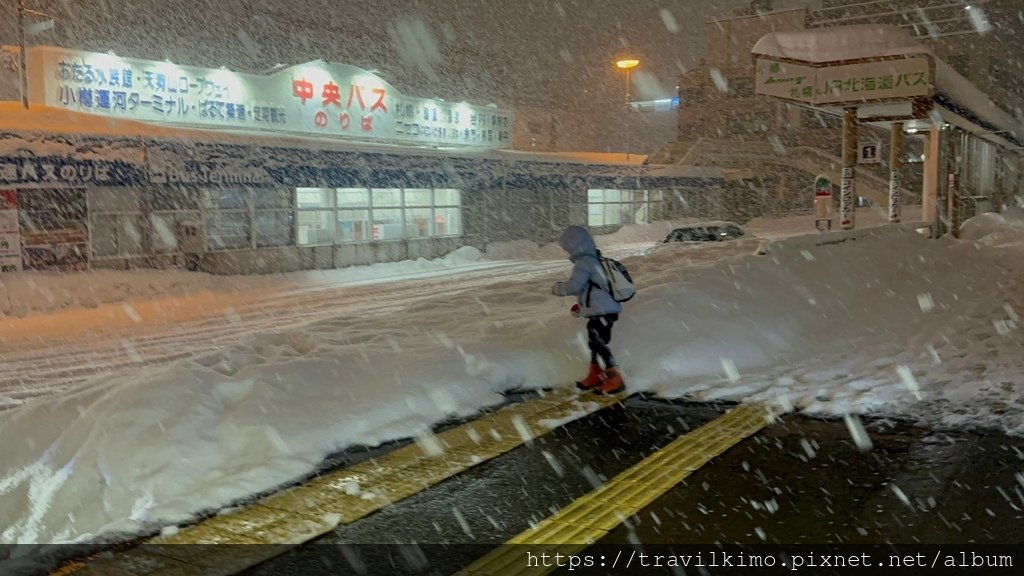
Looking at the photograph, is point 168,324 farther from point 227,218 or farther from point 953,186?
point 953,186

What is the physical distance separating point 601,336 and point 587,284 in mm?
513

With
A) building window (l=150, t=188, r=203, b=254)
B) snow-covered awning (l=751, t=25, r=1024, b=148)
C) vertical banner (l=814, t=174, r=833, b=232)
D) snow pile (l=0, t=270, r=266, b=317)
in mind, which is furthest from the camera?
building window (l=150, t=188, r=203, b=254)

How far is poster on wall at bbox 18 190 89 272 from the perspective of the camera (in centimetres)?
1816

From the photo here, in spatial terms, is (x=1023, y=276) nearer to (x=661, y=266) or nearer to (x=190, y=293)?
(x=661, y=266)

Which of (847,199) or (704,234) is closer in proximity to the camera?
(847,199)

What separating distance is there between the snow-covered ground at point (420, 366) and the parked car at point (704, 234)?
39.0 ft

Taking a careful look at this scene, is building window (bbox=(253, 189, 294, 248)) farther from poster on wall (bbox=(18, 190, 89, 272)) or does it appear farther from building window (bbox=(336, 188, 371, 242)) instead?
poster on wall (bbox=(18, 190, 89, 272))

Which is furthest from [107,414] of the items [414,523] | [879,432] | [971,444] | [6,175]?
[6,175]

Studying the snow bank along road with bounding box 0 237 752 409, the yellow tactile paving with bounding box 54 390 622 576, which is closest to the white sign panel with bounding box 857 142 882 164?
the snow bank along road with bounding box 0 237 752 409

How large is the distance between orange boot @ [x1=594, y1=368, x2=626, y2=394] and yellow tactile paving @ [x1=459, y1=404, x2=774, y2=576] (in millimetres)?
1148

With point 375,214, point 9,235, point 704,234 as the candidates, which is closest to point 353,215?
point 375,214

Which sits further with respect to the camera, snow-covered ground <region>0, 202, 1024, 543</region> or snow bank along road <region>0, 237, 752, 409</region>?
snow bank along road <region>0, 237, 752, 409</region>

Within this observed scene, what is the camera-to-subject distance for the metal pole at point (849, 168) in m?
19.7

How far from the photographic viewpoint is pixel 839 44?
19234mm
